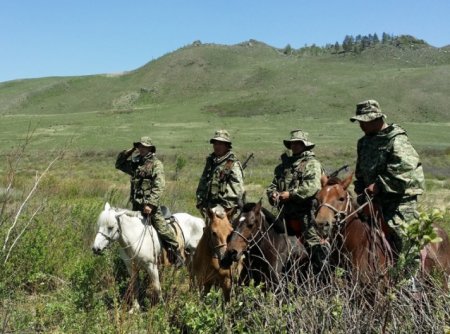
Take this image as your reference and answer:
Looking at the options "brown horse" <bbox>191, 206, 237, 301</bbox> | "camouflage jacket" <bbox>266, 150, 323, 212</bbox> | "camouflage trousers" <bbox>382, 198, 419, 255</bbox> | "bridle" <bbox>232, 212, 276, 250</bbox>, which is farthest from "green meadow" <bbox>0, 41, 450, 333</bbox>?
"camouflage jacket" <bbox>266, 150, 323, 212</bbox>

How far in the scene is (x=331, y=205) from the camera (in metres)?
5.69

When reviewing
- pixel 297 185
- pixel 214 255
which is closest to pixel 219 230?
pixel 214 255

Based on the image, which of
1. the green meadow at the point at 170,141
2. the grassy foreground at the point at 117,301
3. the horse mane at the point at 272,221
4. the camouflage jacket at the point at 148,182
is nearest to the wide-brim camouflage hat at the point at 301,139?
the horse mane at the point at 272,221

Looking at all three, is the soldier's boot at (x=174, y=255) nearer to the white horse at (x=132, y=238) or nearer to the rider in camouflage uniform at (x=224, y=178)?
the white horse at (x=132, y=238)

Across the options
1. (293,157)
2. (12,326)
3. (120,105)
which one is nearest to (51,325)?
(12,326)

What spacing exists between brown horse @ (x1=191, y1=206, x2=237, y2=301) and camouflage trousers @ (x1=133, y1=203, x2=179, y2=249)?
1.46 metres

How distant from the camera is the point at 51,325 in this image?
5844 millimetres

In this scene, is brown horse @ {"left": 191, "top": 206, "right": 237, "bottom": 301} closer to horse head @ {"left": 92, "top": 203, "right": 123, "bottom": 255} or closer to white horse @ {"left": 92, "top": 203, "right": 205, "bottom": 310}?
white horse @ {"left": 92, "top": 203, "right": 205, "bottom": 310}

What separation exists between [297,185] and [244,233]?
1.36 m

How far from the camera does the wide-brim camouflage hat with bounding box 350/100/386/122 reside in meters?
6.27

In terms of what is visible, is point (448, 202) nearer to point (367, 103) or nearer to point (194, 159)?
point (367, 103)

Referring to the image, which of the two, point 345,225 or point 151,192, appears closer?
point 345,225

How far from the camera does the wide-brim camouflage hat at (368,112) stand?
6266 mm

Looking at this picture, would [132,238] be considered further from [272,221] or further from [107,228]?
[272,221]
